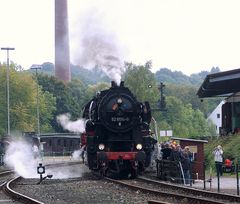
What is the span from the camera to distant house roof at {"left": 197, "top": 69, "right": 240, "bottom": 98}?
3187 cm

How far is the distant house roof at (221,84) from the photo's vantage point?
31869 mm

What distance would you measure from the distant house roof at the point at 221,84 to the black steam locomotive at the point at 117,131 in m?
9.17

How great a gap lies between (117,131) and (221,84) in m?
12.8

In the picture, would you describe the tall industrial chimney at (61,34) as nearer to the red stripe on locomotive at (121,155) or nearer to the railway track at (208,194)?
the red stripe on locomotive at (121,155)

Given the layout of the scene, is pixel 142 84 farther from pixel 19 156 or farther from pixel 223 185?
pixel 223 185

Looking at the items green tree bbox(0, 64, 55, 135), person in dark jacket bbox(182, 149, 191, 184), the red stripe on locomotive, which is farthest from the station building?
green tree bbox(0, 64, 55, 135)

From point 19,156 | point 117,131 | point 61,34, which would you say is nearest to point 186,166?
point 117,131

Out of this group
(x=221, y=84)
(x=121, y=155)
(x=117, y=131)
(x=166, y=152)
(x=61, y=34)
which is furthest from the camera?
(x=61, y=34)

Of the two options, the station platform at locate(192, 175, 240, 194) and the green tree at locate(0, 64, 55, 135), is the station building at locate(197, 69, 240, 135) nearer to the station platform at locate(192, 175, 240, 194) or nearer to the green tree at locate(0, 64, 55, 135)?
the station platform at locate(192, 175, 240, 194)

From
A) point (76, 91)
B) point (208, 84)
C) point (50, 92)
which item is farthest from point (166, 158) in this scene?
point (76, 91)

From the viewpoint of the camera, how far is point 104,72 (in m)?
27.8

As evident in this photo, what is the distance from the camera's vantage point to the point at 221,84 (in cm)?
3459

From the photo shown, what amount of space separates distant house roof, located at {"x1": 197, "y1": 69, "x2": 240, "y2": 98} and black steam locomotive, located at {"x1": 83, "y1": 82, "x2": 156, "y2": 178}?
9168mm

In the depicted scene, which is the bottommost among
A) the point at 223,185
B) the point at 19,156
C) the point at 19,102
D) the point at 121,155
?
the point at 223,185
